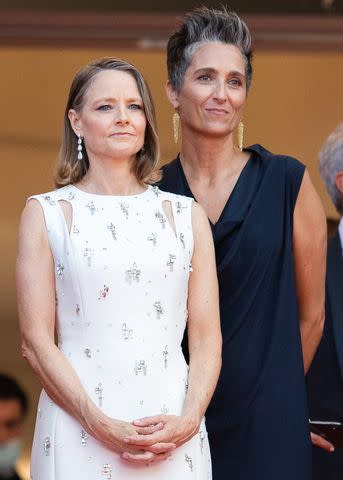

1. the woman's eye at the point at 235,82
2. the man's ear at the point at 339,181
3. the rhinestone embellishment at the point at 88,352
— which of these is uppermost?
the woman's eye at the point at 235,82

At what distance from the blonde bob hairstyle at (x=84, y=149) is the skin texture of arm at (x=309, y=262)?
442 mm

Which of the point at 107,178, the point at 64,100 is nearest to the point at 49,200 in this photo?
the point at 107,178

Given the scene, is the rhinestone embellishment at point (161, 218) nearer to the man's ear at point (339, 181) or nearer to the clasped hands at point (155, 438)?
the clasped hands at point (155, 438)

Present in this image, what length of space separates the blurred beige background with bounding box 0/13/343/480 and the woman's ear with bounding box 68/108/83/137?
262 cm

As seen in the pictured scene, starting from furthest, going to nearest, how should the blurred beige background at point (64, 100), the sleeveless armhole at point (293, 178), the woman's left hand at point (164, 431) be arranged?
the blurred beige background at point (64, 100)
the sleeveless armhole at point (293, 178)
the woman's left hand at point (164, 431)

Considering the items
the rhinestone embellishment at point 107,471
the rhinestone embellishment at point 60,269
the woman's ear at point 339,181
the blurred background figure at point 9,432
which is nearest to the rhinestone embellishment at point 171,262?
the rhinestone embellishment at point 60,269

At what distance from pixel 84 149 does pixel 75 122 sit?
0.07m

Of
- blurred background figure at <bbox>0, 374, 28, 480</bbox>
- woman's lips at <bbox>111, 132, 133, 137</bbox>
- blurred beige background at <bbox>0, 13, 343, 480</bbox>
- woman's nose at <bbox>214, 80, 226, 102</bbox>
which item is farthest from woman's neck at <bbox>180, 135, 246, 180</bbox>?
blurred beige background at <bbox>0, 13, 343, 480</bbox>

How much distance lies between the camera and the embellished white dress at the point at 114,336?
11.9 ft

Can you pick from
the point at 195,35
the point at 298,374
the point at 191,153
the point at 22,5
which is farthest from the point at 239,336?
the point at 22,5

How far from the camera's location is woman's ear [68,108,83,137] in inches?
149

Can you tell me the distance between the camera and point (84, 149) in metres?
3.82

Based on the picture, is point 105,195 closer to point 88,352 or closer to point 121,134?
point 121,134

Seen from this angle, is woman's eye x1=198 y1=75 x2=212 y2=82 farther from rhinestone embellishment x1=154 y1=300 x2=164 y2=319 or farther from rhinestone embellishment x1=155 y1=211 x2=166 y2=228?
rhinestone embellishment x1=154 y1=300 x2=164 y2=319
